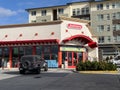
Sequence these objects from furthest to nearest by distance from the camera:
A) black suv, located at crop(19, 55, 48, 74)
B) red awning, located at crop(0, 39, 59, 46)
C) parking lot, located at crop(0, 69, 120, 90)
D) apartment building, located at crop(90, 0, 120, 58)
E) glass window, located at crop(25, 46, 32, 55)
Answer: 1. apartment building, located at crop(90, 0, 120, 58)
2. glass window, located at crop(25, 46, 32, 55)
3. red awning, located at crop(0, 39, 59, 46)
4. black suv, located at crop(19, 55, 48, 74)
5. parking lot, located at crop(0, 69, 120, 90)

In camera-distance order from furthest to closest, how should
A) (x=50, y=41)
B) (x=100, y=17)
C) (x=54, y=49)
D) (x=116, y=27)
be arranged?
(x=100, y=17) < (x=116, y=27) < (x=54, y=49) < (x=50, y=41)

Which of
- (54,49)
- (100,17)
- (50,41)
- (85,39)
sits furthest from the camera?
(100,17)

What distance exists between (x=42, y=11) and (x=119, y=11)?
24.0 m

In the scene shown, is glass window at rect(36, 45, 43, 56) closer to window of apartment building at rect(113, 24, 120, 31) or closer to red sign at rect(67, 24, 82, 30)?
red sign at rect(67, 24, 82, 30)

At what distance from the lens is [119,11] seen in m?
75.6

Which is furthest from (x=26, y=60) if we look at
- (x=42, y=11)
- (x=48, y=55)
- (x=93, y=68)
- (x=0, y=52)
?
(x=42, y=11)

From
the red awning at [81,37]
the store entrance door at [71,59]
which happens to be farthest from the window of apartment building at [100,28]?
the store entrance door at [71,59]

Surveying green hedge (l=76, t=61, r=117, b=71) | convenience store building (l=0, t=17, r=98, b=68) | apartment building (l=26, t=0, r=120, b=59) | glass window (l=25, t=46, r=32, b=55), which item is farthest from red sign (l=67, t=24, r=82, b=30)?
apartment building (l=26, t=0, r=120, b=59)

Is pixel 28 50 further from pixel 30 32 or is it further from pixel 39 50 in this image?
pixel 30 32

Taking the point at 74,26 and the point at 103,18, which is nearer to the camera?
the point at 74,26

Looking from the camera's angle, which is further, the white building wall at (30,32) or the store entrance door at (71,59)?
the store entrance door at (71,59)

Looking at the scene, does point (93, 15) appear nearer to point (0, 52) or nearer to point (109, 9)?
point (109, 9)

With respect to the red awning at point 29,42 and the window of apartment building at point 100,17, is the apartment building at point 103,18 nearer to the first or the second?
the window of apartment building at point 100,17

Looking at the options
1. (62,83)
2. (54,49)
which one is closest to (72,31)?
(54,49)
